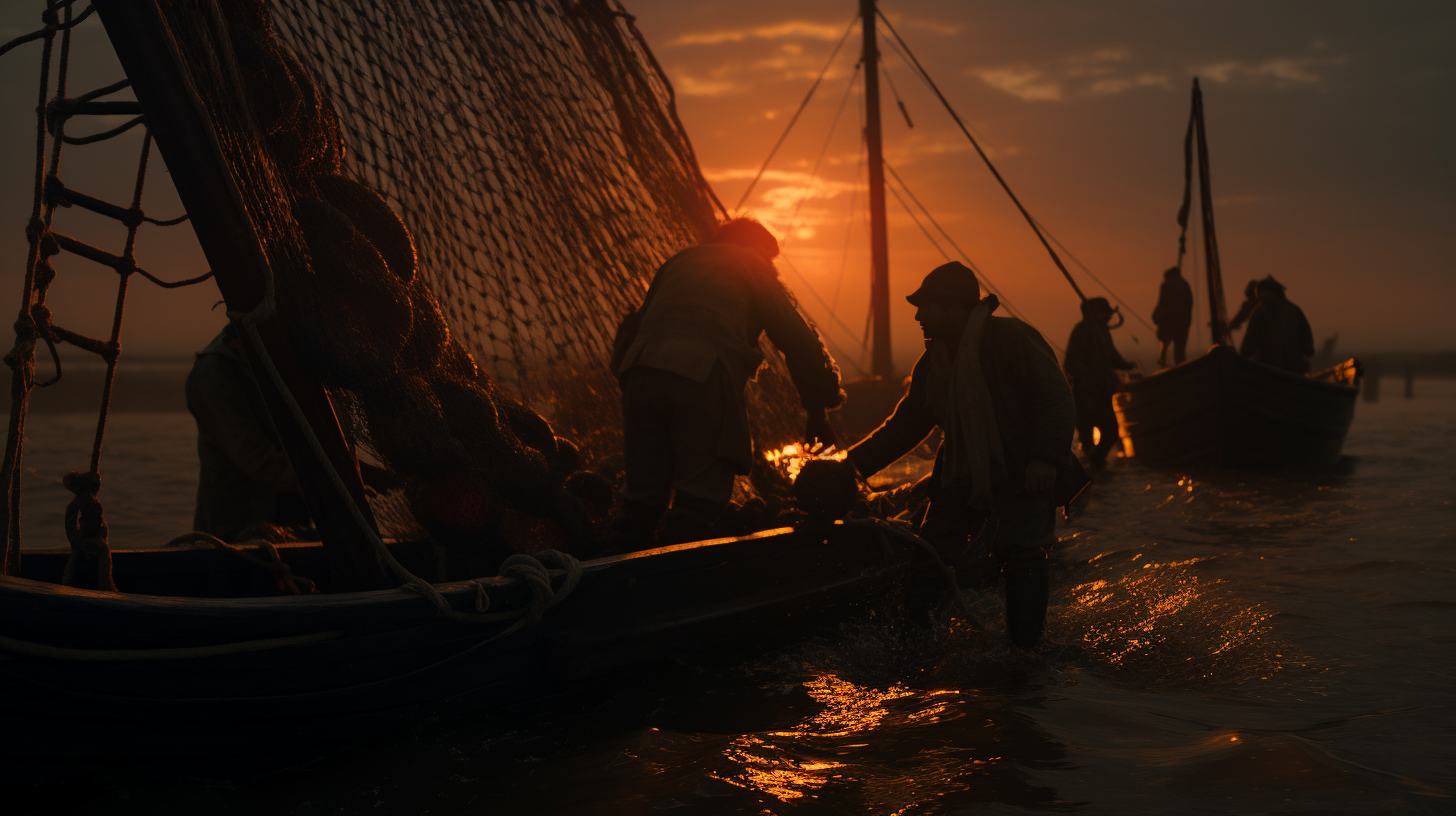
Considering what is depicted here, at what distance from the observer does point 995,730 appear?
2936mm

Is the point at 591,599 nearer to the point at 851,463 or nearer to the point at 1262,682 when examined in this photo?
the point at 851,463

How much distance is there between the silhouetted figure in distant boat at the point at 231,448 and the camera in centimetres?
415

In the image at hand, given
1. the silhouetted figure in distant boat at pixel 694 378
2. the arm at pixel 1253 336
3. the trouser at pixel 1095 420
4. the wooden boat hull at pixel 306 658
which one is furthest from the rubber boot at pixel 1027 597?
the arm at pixel 1253 336

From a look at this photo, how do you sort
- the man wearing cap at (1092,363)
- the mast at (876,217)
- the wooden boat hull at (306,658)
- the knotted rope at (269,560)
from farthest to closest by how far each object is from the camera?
1. the mast at (876,217)
2. the man wearing cap at (1092,363)
3. the knotted rope at (269,560)
4. the wooden boat hull at (306,658)

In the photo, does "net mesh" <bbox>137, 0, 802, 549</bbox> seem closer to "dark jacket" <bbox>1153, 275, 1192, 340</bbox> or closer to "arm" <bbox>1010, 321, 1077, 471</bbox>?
"arm" <bbox>1010, 321, 1077, 471</bbox>

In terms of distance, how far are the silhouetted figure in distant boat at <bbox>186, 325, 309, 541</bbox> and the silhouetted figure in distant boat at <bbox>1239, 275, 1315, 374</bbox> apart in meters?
11.1

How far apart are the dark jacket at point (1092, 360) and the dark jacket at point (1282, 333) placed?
6.96 feet

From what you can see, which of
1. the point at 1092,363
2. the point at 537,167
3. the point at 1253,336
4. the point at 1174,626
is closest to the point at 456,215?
the point at 537,167

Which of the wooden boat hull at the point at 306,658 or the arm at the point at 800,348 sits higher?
the arm at the point at 800,348

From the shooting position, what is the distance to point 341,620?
7.87 ft

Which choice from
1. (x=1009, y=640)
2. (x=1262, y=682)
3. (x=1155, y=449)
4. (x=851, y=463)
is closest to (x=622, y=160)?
(x=851, y=463)

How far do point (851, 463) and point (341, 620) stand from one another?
220 centimetres

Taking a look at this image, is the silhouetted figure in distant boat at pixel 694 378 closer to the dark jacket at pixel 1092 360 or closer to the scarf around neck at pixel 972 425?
the scarf around neck at pixel 972 425

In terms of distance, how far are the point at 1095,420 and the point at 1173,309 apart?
5128 millimetres
